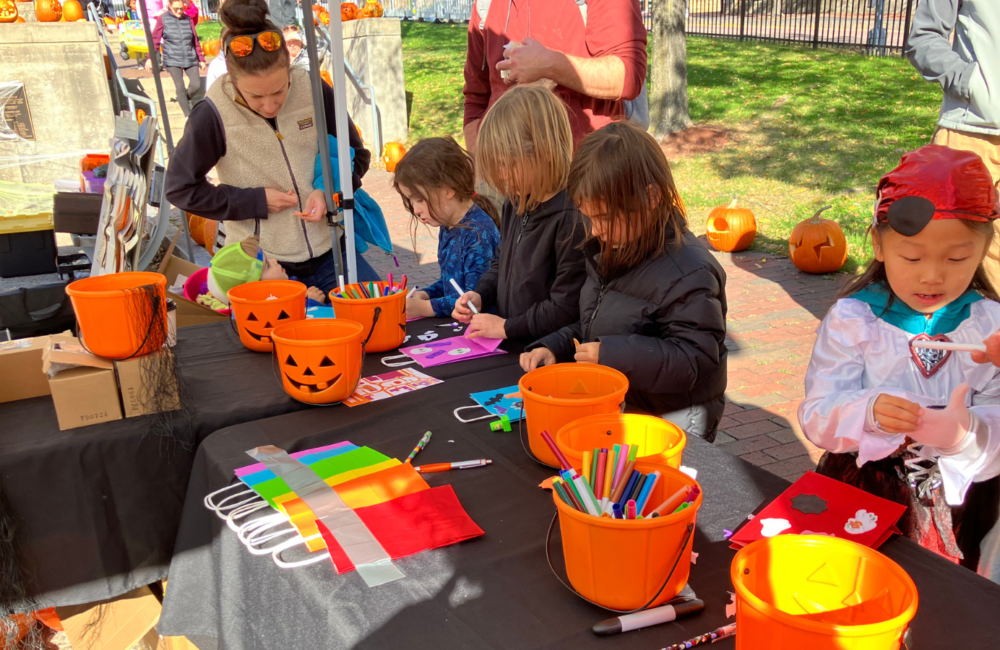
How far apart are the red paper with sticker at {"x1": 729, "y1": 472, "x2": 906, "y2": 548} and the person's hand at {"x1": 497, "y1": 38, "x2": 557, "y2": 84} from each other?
64.8 inches

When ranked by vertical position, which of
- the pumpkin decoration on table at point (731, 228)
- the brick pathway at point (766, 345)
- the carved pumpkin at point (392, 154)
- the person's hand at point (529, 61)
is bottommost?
the brick pathway at point (766, 345)

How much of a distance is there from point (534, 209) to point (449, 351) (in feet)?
1.66

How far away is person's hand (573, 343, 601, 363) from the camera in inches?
68.4

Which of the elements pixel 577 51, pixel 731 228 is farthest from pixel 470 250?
pixel 731 228

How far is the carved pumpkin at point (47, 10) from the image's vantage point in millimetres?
9453

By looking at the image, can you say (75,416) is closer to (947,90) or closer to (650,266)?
(650,266)

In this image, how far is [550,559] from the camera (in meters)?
1.19

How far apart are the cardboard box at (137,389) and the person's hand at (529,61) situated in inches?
56.3

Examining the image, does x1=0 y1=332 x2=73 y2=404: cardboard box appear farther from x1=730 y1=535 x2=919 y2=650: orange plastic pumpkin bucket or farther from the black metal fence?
the black metal fence

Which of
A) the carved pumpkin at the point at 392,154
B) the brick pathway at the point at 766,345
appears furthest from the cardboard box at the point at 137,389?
the carved pumpkin at the point at 392,154

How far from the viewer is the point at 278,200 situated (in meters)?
2.90

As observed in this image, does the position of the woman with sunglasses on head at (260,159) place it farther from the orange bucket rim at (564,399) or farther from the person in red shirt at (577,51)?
the orange bucket rim at (564,399)

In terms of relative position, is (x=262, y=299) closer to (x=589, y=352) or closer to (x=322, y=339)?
(x=322, y=339)

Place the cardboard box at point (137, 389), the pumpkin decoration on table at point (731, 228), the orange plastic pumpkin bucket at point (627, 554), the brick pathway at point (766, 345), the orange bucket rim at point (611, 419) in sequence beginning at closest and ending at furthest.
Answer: the orange plastic pumpkin bucket at point (627, 554) < the orange bucket rim at point (611, 419) < the cardboard box at point (137, 389) < the brick pathway at point (766, 345) < the pumpkin decoration on table at point (731, 228)
